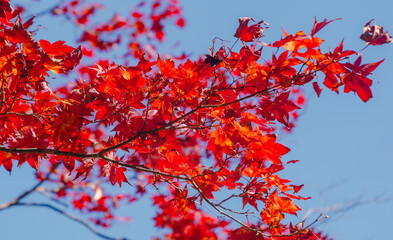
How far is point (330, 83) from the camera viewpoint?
2.00 metres

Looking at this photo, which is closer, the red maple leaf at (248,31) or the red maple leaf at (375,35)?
the red maple leaf at (375,35)

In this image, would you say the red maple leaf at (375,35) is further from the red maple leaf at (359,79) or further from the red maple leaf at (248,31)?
the red maple leaf at (248,31)

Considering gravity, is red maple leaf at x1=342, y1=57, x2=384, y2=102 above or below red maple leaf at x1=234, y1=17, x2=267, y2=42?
below

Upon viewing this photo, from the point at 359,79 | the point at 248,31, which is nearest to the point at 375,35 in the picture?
the point at 359,79

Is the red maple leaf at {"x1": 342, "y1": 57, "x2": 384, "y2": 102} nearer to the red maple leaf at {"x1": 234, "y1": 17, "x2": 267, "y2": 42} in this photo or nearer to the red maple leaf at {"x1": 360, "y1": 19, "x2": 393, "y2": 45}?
the red maple leaf at {"x1": 360, "y1": 19, "x2": 393, "y2": 45}

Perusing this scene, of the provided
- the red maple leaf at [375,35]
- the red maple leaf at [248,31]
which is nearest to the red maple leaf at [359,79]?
the red maple leaf at [375,35]

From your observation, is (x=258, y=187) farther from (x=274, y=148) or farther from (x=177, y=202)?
(x=177, y=202)

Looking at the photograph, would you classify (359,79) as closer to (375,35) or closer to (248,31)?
(375,35)

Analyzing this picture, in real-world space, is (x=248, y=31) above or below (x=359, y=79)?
above

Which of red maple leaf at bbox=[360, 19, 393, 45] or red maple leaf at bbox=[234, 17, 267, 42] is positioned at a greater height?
red maple leaf at bbox=[234, 17, 267, 42]

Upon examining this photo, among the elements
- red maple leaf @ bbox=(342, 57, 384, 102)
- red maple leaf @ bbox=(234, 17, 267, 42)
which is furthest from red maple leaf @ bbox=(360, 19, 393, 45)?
red maple leaf @ bbox=(234, 17, 267, 42)

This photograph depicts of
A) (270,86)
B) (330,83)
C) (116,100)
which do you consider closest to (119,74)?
(116,100)

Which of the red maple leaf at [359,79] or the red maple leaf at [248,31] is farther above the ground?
the red maple leaf at [248,31]

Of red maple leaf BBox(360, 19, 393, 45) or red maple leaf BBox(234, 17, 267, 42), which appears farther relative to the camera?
red maple leaf BBox(234, 17, 267, 42)
